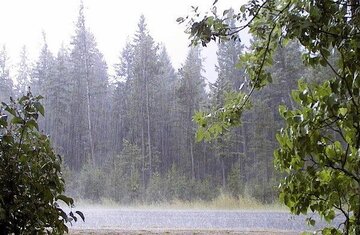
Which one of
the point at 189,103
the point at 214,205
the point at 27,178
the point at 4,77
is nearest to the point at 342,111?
the point at 27,178

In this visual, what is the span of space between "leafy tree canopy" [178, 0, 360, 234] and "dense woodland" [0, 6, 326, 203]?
1171 centimetres

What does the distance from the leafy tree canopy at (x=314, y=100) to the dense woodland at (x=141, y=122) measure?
11.7m

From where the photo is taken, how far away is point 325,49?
97 centimetres

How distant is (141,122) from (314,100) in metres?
15.0

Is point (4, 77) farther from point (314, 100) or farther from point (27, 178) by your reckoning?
point (314, 100)

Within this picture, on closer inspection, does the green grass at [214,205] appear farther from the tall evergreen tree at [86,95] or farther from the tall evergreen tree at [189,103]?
the tall evergreen tree at [86,95]

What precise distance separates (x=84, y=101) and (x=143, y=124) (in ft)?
6.70

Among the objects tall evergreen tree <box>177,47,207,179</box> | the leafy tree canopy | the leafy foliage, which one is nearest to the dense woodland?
tall evergreen tree <box>177,47,207,179</box>

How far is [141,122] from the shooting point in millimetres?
15891

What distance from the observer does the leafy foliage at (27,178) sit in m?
1.24

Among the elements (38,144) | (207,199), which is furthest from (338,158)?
(207,199)

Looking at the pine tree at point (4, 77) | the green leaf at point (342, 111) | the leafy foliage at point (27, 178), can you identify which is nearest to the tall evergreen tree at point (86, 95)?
the pine tree at point (4, 77)

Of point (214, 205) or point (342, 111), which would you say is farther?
point (214, 205)

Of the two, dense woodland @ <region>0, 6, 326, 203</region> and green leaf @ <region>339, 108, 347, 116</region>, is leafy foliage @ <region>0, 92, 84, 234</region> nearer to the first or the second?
green leaf @ <region>339, 108, 347, 116</region>
